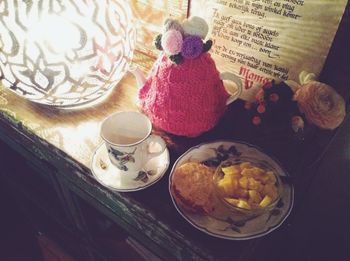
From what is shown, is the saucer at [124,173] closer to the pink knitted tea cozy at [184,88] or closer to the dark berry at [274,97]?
the pink knitted tea cozy at [184,88]

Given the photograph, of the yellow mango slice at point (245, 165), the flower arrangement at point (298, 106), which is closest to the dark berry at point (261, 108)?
the flower arrangement at point (298, 106)

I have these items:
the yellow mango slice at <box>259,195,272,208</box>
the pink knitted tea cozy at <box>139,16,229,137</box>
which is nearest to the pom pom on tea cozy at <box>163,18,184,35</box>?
the pink knitted tea cozy at <box>139,16,229,137</box>

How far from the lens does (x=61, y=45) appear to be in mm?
626

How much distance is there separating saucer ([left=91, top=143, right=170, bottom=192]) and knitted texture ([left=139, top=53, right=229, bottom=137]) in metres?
0.07

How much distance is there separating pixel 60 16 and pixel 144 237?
46cm

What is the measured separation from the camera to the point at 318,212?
3.42 feet

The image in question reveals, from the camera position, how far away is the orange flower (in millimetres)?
632

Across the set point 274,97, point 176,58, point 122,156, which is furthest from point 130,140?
point 274,97

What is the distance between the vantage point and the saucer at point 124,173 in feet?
2.18

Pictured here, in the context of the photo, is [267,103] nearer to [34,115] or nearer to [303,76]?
[303,76]

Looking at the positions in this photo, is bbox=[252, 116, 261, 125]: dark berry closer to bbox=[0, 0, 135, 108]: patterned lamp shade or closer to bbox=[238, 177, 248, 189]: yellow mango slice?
bbox=[238, 177, 248, 189]: yellow mango slice

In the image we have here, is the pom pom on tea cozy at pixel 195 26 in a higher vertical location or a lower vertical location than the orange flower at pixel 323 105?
higher

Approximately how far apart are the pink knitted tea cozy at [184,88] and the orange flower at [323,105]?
171 mm

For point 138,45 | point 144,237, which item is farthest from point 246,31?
point 144,237
